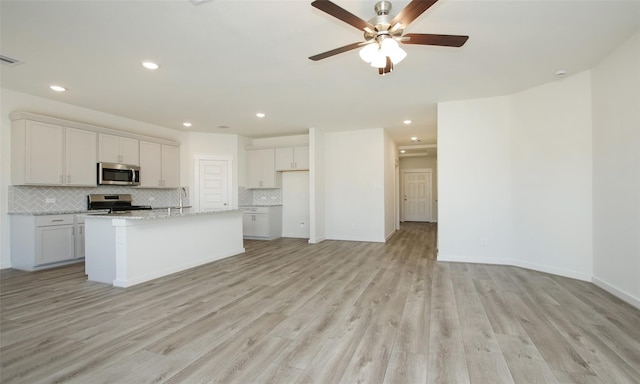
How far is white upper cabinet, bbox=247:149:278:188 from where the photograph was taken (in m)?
7.41

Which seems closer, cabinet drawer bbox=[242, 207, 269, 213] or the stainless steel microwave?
the stainless steel microwave

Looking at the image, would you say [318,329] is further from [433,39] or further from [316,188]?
[316,188]

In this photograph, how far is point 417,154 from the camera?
35.0 feet

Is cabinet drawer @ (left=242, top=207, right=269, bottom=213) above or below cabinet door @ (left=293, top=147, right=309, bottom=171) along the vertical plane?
below

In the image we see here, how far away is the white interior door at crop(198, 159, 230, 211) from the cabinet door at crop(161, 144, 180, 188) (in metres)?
0.54

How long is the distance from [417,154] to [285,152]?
5563mm

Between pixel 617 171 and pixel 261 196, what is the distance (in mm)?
6756

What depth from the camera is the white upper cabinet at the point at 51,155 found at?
4.27 m

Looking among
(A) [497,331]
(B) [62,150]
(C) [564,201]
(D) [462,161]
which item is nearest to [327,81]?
(D) [462,161]

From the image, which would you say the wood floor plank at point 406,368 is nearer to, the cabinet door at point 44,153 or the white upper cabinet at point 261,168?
the cabinet door at point 44,153

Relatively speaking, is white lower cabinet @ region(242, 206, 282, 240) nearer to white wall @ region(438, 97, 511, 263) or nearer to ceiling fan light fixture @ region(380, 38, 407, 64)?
white wall @ region(438, 97, 511, 263)

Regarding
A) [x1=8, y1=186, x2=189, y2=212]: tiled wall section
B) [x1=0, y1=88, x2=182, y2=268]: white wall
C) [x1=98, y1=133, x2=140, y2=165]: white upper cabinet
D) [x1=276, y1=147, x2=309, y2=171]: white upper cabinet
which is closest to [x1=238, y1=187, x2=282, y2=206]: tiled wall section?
[x1=276, y1=147, x2=309, y2=171]: white upper cabinet

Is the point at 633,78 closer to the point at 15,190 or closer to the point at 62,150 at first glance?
the point at 62,150

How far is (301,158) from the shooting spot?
7102 mm
